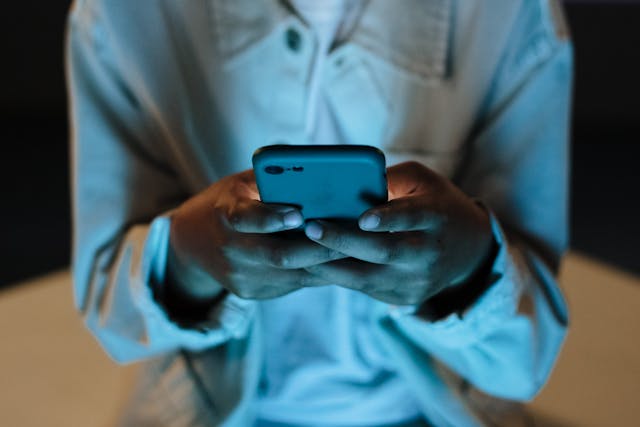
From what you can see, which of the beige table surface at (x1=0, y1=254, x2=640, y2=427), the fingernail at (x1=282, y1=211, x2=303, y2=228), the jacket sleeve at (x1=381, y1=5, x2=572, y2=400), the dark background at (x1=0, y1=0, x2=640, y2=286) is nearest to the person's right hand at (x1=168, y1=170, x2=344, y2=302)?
the fingernail at (x1=282, y1=211, x2=303, y2=228)

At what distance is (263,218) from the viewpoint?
1.22 ft

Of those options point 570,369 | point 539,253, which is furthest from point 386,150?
point 570,369

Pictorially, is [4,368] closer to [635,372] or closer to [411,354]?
[411,354]

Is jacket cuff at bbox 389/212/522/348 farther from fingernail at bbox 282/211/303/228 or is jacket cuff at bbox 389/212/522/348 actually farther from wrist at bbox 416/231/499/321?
fingernail at bbox 282/211/303/228

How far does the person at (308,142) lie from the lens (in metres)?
0.53

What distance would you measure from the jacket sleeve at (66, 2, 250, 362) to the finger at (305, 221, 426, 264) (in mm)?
192

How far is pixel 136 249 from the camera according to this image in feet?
1.70

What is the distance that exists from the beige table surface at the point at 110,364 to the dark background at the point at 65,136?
27.7 inches

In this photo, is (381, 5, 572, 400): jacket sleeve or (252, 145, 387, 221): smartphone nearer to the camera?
(252, 145, 387, 221): smartphone

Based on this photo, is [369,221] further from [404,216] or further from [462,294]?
[462,294]

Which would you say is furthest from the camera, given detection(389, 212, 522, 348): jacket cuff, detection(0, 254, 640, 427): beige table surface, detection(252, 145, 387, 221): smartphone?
detection(0, 254, 640, 427): beige table surface

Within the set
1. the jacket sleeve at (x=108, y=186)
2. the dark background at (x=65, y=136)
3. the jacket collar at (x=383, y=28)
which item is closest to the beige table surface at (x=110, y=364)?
the jacket sleeve at (x=108, y=186)

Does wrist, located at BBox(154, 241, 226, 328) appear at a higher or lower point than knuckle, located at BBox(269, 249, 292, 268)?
lower

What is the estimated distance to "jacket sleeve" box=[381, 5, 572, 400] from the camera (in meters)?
0.53
